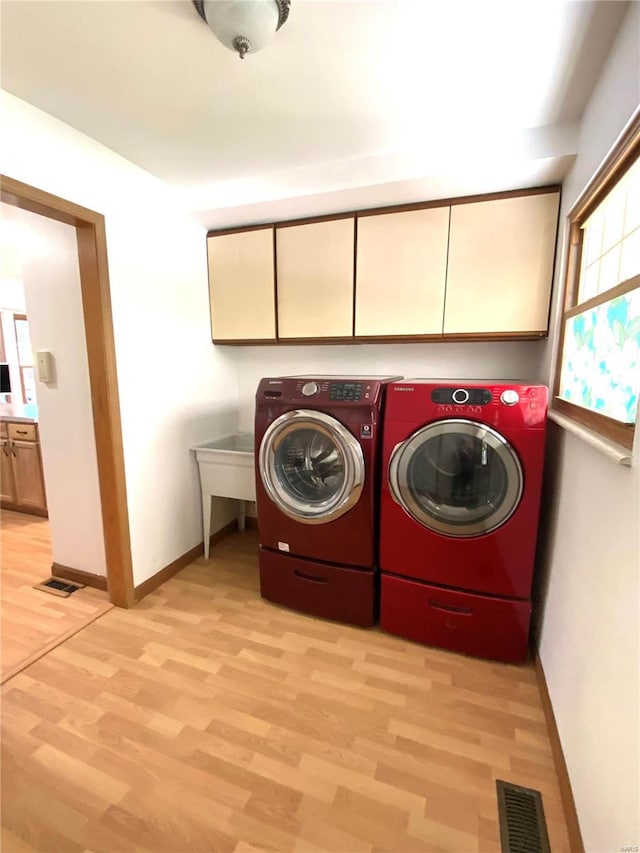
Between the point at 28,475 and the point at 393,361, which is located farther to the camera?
the point at 28,475

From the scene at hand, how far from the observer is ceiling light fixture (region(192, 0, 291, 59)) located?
102cm

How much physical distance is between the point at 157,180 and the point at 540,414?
7.50 ft

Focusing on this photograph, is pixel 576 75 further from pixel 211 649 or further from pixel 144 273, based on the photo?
pixel 211 649

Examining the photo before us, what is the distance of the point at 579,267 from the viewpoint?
1.62m

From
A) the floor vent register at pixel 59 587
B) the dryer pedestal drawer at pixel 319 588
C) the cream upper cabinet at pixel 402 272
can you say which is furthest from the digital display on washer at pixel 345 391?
the floor vent register at pixel 59 587

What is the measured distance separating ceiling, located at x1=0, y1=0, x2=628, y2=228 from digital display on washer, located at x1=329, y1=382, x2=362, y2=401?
3.20 ft

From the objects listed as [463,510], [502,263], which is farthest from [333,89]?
[463,510]

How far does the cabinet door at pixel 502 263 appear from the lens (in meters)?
1.81

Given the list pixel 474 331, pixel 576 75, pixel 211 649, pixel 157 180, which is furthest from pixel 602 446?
pixel 157 180

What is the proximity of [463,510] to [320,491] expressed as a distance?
690mm

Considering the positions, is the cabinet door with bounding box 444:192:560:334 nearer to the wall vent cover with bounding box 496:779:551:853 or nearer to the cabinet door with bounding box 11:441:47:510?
the wall vent cover with bounding box 496:779:551:853

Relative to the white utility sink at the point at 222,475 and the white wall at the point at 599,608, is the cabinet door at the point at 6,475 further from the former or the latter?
the white wall at the point at 599,608

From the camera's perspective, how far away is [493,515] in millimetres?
1613

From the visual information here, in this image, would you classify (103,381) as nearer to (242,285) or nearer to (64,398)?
A: (64,398)
